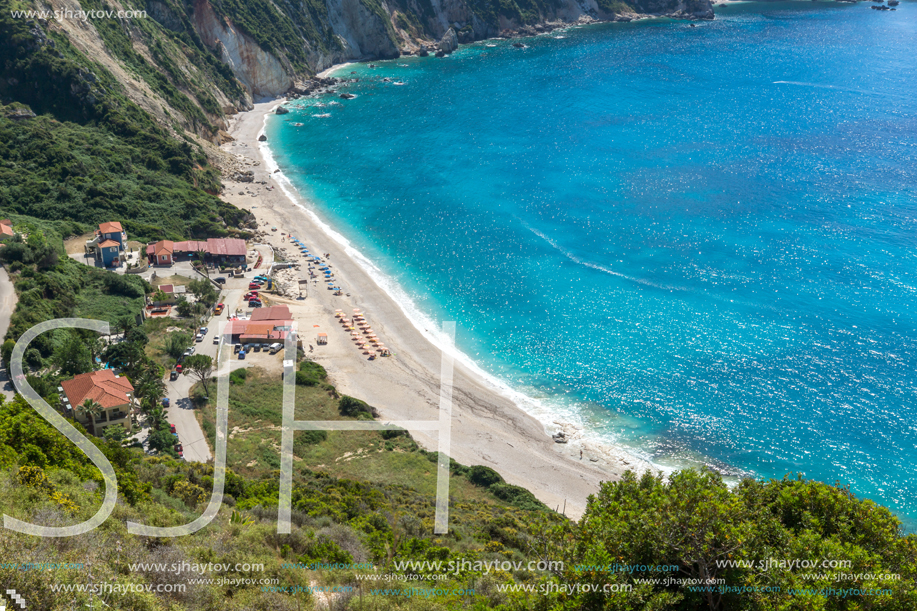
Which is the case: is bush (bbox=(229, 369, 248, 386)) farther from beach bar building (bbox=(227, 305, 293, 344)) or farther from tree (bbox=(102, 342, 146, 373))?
tree (bbox=(102, 342, 146, 373))

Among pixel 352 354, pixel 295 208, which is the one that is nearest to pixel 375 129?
pixel 295 208

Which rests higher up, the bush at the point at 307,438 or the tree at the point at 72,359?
the tree at the point at 72,359

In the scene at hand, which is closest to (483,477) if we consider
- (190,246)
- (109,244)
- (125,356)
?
(125,356)

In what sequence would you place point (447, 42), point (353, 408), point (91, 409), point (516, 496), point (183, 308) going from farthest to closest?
point (447, 42), point (183, 308), point (353, 408), point (516, 496), point (91, 409)

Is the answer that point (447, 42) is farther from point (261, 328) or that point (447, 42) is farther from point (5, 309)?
point (5, 309)

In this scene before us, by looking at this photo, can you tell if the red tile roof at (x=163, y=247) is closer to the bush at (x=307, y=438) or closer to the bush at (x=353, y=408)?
the bush at (x=353, y=408)

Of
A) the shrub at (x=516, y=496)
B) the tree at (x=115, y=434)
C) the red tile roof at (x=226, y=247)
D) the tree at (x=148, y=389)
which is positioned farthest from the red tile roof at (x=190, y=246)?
the shrub at (x=516, y=496)

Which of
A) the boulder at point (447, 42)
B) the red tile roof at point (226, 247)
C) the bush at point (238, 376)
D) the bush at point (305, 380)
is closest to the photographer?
the bush at point (238, 376)
